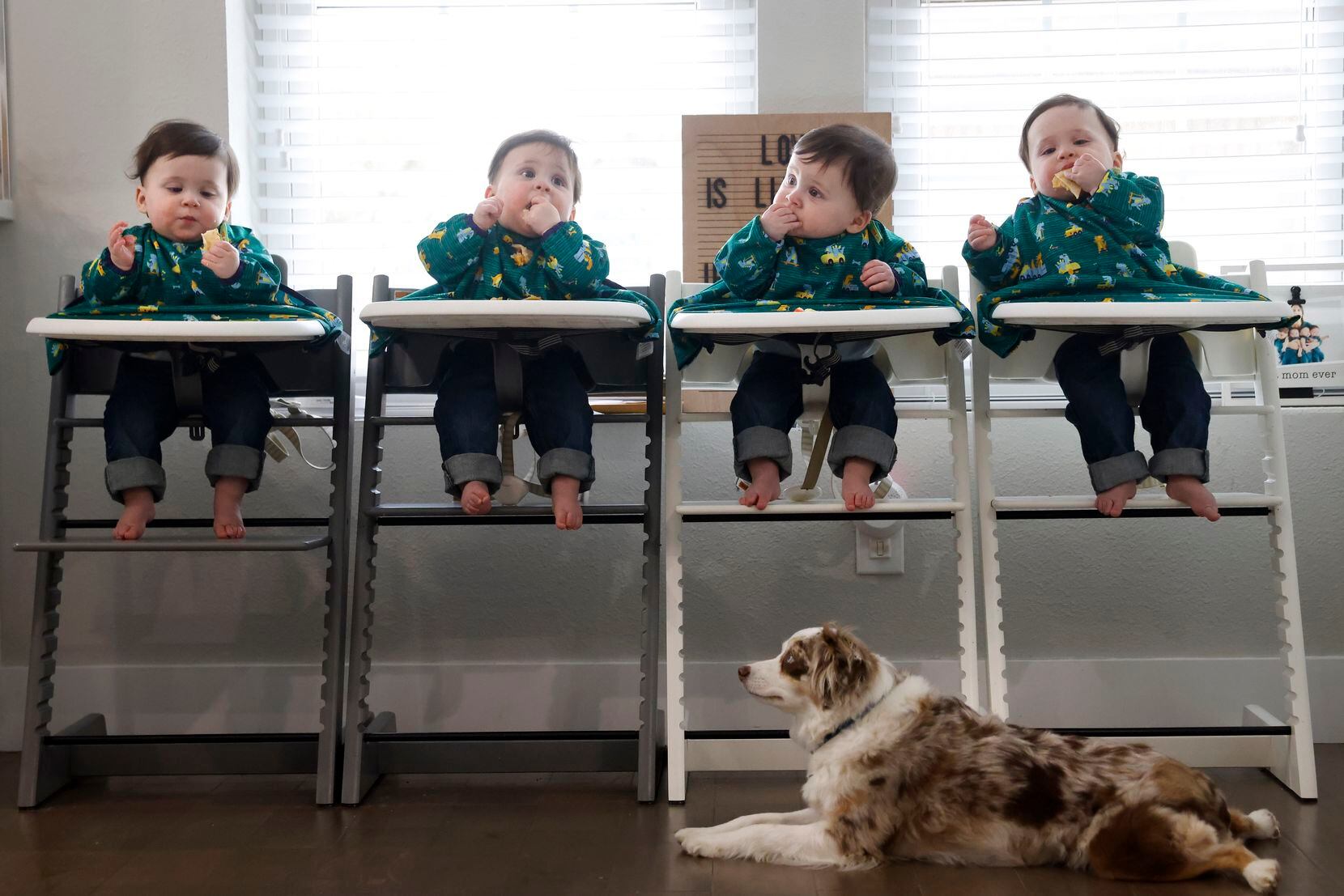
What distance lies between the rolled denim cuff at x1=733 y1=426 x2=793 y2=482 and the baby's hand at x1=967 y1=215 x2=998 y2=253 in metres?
0.49

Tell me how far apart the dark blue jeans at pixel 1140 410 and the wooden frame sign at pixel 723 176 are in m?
0.64

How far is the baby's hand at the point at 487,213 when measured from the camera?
6.61 feet

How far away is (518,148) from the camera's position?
7.00 ft

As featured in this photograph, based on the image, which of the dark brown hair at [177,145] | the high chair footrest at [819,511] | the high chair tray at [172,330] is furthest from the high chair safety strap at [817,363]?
the dark brown hair at [177,145]

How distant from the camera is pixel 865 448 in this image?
6.44 ft

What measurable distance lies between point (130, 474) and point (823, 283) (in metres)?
1.26

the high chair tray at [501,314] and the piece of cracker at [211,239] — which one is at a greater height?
the piece of cracker at [211,239]

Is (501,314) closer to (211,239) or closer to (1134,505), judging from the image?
(211,239)

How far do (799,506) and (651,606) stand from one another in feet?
1.07

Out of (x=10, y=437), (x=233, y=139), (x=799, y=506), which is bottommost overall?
(x=799, y=506)

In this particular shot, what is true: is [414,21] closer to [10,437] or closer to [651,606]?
[10,437]

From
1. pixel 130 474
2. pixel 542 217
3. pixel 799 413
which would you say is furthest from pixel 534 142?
pixel 130 474

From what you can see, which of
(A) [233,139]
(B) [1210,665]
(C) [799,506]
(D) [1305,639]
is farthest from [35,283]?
(D) [1305,639]

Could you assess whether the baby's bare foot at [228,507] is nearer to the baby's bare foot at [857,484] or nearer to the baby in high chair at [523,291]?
the baby in high chair at [523,291]
